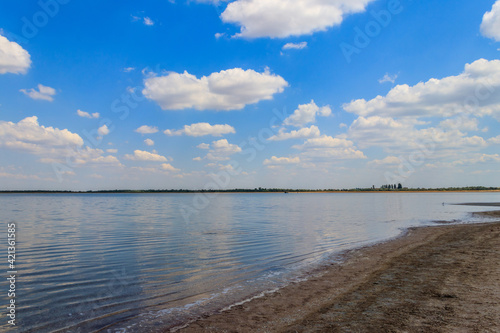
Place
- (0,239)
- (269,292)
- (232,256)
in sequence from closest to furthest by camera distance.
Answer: (269,292), (232,256), (0,239)

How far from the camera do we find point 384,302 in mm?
9461

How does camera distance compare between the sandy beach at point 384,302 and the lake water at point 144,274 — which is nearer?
the sandy beach at point 384,302

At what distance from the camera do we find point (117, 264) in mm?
16531

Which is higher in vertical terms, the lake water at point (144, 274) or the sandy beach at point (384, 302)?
the sandy beach at point (384, 302)

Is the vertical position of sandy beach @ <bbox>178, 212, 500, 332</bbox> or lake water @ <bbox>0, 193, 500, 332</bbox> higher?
sandy beach @ <bbox>178, 212, 500, 332</bbox>

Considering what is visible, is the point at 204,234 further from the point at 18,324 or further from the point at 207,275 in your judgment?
the point at 18,324

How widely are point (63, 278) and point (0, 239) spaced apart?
15080 mm

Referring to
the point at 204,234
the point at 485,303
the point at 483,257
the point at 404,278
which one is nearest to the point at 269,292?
the point at 404,278

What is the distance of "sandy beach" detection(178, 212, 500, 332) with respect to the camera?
777 centimetres

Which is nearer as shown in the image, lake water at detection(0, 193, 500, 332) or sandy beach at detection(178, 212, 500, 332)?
sandy beach at detection(178, 212, 500, 332)

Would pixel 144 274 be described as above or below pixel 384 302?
below

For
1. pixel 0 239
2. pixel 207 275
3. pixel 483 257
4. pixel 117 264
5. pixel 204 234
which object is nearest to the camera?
pixel 207 275

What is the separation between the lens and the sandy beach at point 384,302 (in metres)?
7.77

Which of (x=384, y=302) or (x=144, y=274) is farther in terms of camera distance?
(x=144, y=274)
